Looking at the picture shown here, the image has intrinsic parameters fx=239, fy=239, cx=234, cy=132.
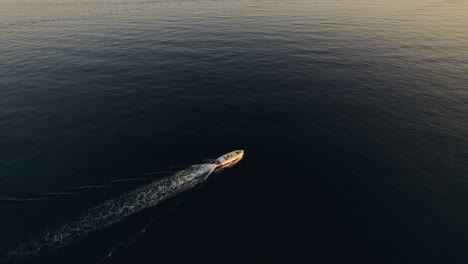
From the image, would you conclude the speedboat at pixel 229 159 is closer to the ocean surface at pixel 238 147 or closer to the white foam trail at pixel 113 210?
the ocean surface at pixel 238 147

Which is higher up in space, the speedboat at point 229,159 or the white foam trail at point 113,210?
the speedboat at point 229,159

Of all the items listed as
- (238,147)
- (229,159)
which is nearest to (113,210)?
(229,159)

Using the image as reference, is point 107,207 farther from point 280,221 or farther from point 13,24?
point 13,24

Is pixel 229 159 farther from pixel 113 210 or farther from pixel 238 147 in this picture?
pixel 113 210

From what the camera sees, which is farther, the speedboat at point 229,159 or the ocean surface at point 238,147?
the speedboat at point 229,159

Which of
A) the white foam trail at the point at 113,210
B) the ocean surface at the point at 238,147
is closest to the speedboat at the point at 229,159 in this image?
the ocean surface at the point at 238,147

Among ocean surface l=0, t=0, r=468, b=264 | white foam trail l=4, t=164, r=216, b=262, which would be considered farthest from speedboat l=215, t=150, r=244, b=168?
white foam trail l=4, t=164, r=216, b=262

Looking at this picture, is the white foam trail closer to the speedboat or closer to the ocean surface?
the ocean surface
